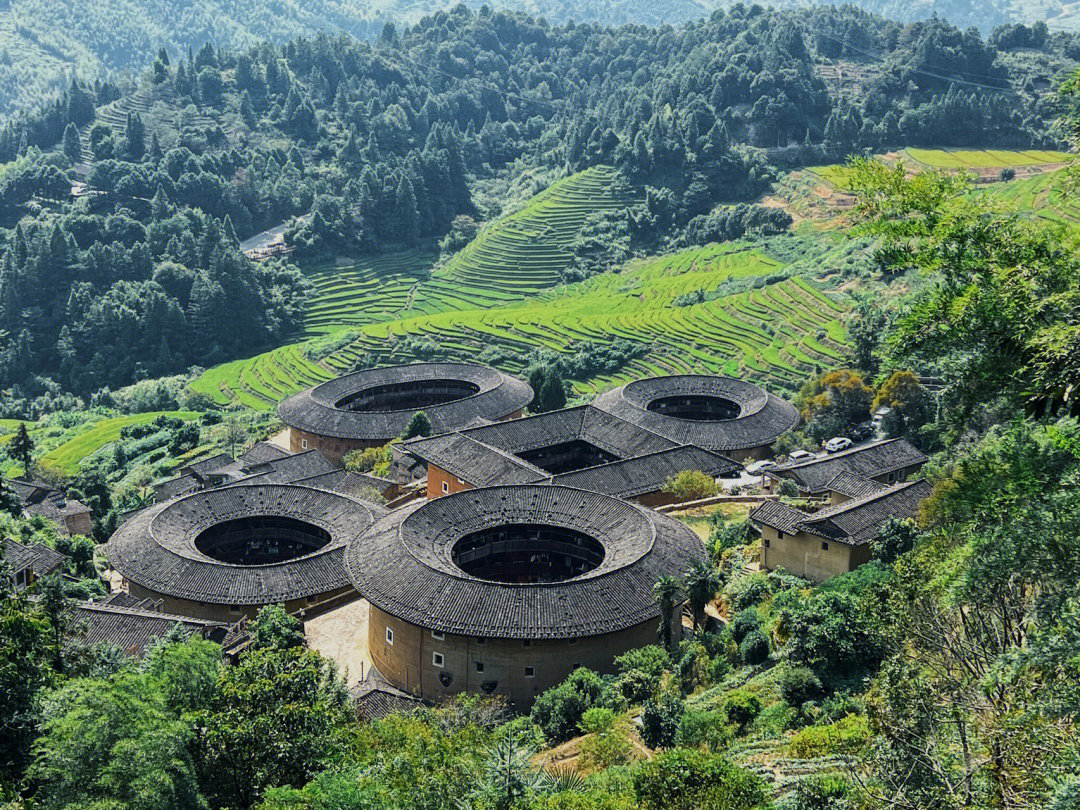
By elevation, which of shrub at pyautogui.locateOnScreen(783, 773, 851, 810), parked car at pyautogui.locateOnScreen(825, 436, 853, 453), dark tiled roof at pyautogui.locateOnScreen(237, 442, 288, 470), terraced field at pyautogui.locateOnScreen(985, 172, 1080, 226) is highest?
shrub at pyautogui.locateOnScreen(783, 773, 851, 810)

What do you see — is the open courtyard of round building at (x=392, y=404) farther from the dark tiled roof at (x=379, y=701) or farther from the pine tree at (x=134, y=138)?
the pine tree at (x=134, y=138)

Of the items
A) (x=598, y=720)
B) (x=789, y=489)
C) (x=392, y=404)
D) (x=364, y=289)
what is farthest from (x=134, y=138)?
(x=598, y=720)

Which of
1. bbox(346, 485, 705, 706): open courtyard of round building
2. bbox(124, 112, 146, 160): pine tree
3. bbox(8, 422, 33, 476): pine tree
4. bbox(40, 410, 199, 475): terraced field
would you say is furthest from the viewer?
bbox(124, 112, 146, 160): pine tree

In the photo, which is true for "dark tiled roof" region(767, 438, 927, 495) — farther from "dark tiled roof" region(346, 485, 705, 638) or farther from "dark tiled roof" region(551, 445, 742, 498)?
"dark tiled roof" region(346, 485, 705, 638)

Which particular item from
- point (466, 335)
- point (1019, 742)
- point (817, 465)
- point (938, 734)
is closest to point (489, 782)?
point (938, 734)

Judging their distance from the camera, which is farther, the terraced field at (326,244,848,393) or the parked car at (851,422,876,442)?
the terraced field at (326,244,848,393)

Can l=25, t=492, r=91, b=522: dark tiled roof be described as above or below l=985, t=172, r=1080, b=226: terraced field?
below

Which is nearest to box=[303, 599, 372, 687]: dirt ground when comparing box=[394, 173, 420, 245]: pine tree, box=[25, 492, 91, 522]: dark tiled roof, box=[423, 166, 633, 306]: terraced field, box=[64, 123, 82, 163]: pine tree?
box=[25, 492, 91, 522]: dark tiled roof
